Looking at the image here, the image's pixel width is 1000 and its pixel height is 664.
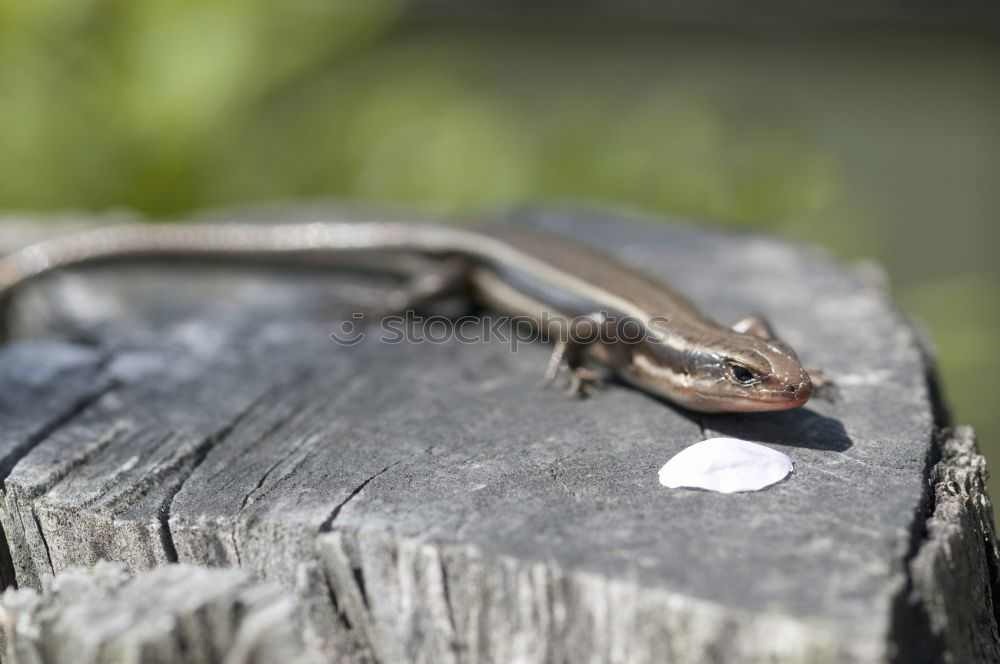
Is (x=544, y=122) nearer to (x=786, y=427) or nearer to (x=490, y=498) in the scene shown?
(x=786, y=427)

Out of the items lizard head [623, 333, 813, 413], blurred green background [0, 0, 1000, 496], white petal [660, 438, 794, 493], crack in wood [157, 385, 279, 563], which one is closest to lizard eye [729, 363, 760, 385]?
lizard head [623, 333, 813, 413]

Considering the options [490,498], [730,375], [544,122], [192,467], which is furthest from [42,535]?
[544,122]

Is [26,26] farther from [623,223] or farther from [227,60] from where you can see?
[623,223]

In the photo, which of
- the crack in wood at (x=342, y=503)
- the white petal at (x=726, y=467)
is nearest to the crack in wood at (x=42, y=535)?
the crack in wood at (x=342, y=503)

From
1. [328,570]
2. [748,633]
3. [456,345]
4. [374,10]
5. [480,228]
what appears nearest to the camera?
[748,633]

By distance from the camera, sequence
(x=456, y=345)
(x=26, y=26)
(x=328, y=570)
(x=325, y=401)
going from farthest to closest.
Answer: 1. (x=26, y=26)
2. (x=456, y=345)
3. (x=325, y=401)
4. (x=328, y=570)

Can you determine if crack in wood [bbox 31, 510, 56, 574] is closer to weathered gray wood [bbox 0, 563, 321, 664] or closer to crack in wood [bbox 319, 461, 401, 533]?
weathered gray wood [bbox 0, 563, 321, 664]

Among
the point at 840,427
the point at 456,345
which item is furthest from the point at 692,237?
the point at 840,427
